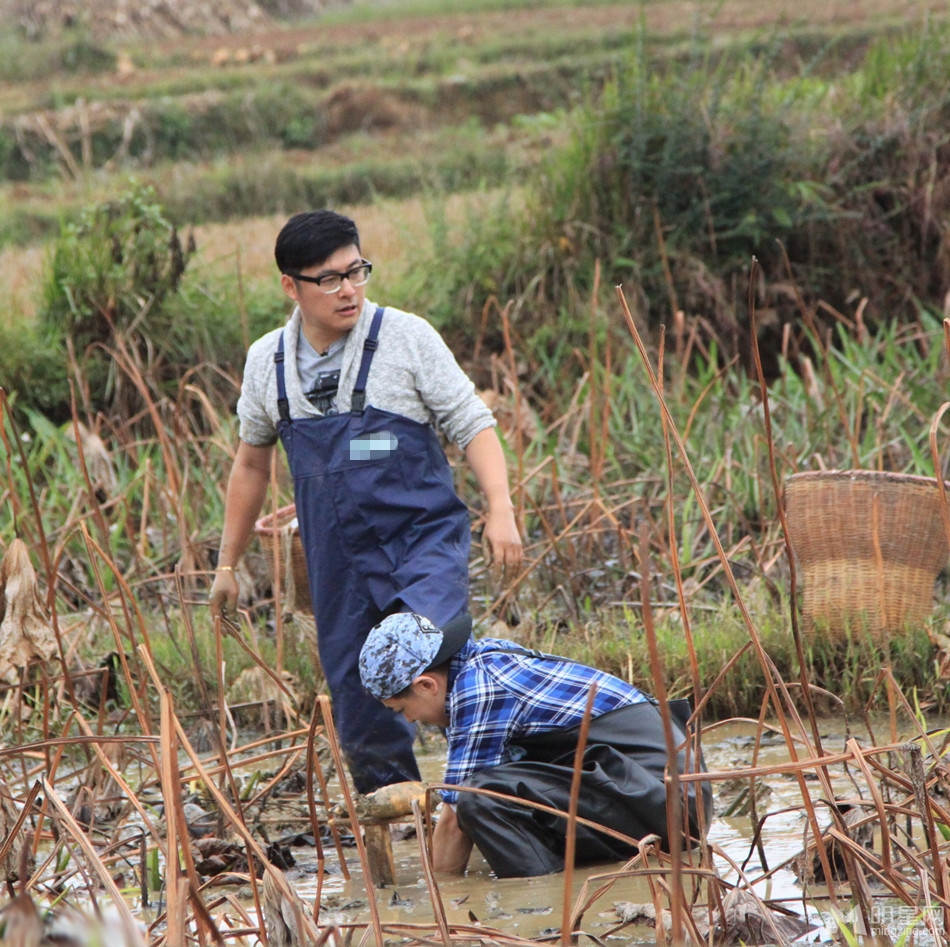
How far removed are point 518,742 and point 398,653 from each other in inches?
15.5

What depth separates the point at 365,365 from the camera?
3566mm

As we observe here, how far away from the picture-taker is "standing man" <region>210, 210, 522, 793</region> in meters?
3.51

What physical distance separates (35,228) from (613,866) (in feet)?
40.8

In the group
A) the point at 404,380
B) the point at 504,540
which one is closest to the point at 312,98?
the point at 404,380

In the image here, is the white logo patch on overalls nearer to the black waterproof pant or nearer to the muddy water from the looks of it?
the black waterproof pant

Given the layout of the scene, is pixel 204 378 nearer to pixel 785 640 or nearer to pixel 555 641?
pixel 555 641

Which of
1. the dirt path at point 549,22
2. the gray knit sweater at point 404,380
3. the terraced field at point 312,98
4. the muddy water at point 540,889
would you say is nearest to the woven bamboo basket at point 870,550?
the muddy water at point 540,889

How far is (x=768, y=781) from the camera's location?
13.0 feet

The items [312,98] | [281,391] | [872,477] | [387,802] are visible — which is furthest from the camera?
[312,98]

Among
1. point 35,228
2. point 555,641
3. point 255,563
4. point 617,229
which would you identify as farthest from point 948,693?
point 35,228

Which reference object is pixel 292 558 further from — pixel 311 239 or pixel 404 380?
pixel 311 239

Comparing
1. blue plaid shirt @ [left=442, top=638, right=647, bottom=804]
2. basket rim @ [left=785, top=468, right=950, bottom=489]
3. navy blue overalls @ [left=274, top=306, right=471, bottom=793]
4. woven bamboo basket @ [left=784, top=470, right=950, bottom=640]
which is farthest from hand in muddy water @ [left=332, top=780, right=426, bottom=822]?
basket rim @ [left=785, top=468, right=950, bottom=489]

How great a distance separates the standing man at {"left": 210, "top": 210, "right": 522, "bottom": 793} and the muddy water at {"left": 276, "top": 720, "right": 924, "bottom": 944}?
375mm

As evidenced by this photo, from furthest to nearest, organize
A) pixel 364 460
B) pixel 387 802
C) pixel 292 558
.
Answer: pixel 292 558, pixel 364 460, pixel 387 802
